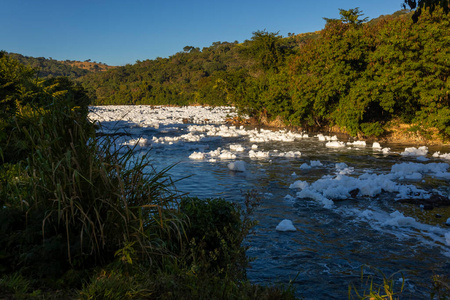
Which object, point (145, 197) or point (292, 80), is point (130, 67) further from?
point (145, 197)

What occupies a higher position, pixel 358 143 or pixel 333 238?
pixel 358 143

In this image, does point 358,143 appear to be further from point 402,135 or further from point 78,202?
point 78,202

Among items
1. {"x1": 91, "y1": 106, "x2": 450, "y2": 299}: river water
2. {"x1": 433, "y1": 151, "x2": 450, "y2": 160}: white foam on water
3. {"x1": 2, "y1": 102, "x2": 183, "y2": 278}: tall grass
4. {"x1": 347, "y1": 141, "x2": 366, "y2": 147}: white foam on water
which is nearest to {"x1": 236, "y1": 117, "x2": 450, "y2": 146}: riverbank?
{"x1": 91, "y1": 106, "x2": 450, "y2": 299}: river water

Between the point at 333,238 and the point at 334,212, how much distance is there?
1970mm

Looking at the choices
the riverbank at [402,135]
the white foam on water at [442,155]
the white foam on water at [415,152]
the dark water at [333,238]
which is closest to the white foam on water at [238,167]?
the dark water at [333,238]

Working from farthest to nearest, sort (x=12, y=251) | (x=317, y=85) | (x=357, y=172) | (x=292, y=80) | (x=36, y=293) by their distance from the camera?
(x=292, y=80) < (x=317, y=85) < (x=357, y=172) < (x=12, y=251) < (x=36, y=293)

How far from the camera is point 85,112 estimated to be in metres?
4.57

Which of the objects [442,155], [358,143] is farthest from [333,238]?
[358,143]

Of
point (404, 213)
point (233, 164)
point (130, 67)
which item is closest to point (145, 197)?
point (404, 213)

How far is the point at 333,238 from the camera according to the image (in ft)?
25.5

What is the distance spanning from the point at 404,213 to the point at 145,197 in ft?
26.5

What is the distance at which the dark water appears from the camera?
6004mm

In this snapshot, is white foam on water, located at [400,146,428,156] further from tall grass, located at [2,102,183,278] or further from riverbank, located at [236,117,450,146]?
tall grass, located at [2,102,183,278]

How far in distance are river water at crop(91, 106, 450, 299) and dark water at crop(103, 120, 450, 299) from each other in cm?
2
